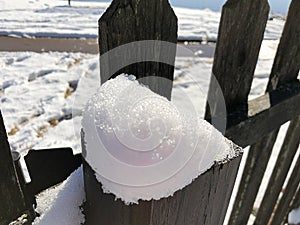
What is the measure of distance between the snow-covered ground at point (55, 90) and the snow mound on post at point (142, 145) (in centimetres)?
184

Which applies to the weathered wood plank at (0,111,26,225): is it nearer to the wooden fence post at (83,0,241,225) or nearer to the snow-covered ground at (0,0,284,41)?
the wooden fence post at (83,0,241,225)

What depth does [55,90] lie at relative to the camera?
3320 millimetres

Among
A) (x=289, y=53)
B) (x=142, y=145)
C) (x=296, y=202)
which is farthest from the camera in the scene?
(x=296, y=202)

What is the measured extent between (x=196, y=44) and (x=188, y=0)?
5.43 metres

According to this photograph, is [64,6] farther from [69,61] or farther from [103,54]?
[103,54]

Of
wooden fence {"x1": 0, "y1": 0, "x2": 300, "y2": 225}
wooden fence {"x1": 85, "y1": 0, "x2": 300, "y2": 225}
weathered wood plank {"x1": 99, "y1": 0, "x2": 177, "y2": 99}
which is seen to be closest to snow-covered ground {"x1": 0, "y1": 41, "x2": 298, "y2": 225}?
wooden fence {"x1": 85, "y1": 0, "x2": 300, "y2": 225}

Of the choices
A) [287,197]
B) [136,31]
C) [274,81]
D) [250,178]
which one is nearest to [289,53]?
[274,81]

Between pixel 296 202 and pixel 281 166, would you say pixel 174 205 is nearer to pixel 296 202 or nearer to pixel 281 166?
pixel 281 166

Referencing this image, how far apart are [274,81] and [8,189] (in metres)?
1.08

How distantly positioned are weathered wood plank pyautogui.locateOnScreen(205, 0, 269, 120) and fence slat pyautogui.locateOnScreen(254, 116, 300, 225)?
0.51 meters

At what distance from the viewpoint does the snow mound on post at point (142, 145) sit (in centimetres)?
49

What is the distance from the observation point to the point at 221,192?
0.63m

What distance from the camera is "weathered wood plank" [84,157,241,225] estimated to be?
1.72 feet

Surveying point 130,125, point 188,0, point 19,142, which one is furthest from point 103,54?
point 188,0
